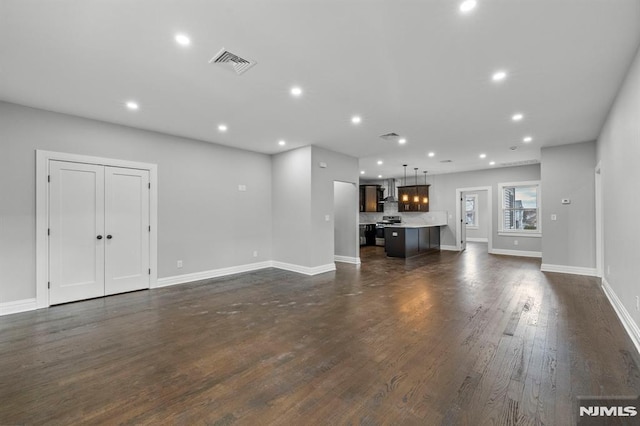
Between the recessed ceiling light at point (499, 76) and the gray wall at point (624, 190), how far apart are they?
1023mm

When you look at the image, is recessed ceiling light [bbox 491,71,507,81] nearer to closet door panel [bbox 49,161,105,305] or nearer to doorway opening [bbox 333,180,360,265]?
doorway opening [bbox 333,180,360,265]

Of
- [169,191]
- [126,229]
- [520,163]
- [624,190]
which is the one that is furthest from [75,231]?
[520,163]

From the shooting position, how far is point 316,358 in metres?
2.46

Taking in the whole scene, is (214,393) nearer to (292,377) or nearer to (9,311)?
(292,377)

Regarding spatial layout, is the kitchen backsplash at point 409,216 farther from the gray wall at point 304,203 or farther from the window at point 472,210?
the gray wall at point 304,203

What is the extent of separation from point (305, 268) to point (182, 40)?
4.48 metres

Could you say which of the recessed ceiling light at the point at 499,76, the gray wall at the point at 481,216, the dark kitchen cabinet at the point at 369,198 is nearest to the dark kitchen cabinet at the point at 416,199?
the dark kitchen cabinet at the point at 369,198

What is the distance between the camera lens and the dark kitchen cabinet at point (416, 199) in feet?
33.5

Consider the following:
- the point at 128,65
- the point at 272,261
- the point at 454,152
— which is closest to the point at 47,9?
the point at 128,65

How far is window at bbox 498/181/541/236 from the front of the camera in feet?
28.7

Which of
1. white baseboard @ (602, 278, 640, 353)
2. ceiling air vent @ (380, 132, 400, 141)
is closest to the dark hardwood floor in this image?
white baseboard @ (602, 278, 640, 353)

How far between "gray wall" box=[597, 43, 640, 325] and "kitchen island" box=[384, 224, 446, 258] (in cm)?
425

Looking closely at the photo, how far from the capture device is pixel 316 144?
5859mm

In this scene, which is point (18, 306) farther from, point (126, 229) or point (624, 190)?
A: point (624, 190)
